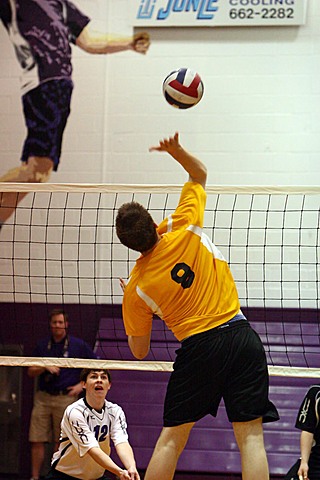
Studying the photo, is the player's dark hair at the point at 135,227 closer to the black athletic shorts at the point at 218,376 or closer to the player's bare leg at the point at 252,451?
the black athletic shorts at the point at 218,376

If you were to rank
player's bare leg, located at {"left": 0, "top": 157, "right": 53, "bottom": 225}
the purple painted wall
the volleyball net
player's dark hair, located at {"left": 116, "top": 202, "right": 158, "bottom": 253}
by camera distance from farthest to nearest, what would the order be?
player's bare leg, located at {"left": 0, "top": 157, "right": 53, "bottom": 225} < the volleyball net < the purple painted wall < player's dark hair, located at {"left": 116, "top": 202, "right": 158, "bottom": 253}

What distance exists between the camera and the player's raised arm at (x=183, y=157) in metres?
4.57

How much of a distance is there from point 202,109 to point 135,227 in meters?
5.02

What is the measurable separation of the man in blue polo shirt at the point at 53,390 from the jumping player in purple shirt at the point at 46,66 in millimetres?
1698

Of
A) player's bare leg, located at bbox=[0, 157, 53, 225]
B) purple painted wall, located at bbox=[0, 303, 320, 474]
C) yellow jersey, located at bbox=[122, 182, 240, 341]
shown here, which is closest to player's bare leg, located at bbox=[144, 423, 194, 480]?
yellow jersey, located at bbox=[122, 182, 240, 341]

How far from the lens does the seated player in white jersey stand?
217 inches

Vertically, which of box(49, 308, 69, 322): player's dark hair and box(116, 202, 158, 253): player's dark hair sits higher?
box(116, 202, 158, 253): player's dark hair

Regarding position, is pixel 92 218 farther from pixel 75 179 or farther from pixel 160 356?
pixel 160 356

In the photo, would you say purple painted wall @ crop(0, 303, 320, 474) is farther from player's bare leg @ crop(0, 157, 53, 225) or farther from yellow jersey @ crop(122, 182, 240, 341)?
yellow jersey @ crop(122, 182, 240, 341)

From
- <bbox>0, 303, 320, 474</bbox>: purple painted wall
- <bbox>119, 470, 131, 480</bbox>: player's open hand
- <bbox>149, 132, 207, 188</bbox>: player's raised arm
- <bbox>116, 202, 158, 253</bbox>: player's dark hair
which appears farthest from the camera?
<bbox>0, 303, 320, 474</bbox>: purple painted wall

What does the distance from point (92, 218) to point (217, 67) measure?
231cm

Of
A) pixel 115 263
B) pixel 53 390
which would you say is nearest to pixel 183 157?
pixel 53 390

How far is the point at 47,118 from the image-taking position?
9.34 meters

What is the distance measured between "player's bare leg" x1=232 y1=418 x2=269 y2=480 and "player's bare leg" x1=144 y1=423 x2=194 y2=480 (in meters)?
0.31
